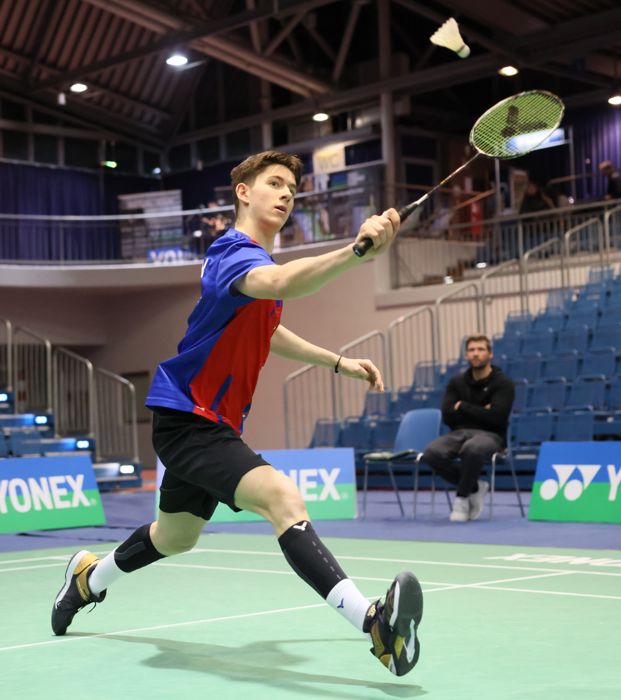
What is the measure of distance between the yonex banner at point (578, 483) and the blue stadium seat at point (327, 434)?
6.30 metres

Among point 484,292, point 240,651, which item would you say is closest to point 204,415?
point 240,651

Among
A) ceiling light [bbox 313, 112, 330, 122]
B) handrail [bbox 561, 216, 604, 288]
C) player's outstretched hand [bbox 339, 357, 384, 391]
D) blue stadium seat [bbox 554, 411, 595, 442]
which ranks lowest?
blue stadium seat [bbox 554, 411, 595, 442]

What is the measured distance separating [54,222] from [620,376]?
14195mm

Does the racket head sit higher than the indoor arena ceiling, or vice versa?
the indoor arena ceiling

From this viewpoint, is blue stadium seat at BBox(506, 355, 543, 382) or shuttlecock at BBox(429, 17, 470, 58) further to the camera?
blue stadium seat at BBox(506, 355, 543, 382)

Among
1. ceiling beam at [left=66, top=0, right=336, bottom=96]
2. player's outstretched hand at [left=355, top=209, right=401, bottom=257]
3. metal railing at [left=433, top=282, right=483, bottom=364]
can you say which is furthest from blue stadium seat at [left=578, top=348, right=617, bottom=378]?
player's outstretched hand at [left=355, top=209, right=401, bottom=257]

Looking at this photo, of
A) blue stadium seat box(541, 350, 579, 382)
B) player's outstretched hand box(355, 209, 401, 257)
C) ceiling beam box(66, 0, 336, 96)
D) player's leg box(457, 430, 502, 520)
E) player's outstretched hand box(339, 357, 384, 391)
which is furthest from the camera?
ceiling beam box(66, 0, 336, 96)

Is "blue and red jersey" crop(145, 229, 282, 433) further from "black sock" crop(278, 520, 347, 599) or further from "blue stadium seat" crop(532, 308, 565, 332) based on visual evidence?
"blue stadium seat" crop(532, 308, 565, 332)

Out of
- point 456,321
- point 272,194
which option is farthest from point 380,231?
point 456,321

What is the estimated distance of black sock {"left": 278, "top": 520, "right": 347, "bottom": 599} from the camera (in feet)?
12.1

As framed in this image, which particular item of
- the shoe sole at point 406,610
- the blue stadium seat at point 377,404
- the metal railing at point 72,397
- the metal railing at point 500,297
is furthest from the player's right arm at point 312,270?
the metal railing at point 72,397

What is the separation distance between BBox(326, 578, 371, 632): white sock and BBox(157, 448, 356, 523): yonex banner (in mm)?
6931

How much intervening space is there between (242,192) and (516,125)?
120 cm

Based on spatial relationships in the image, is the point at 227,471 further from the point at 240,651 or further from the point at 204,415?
the point at 240,651
